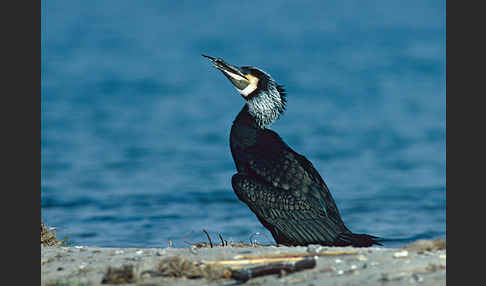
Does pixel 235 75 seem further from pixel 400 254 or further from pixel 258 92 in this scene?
pixel 400 254

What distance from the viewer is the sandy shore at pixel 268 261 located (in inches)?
239

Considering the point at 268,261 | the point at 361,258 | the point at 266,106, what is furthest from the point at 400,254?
the point at 266,106

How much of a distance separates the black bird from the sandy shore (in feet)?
4.81

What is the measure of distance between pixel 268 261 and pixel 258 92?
11.5 ft

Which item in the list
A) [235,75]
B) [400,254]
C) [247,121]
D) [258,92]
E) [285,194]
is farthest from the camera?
[235,75]

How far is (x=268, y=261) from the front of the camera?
6590mm

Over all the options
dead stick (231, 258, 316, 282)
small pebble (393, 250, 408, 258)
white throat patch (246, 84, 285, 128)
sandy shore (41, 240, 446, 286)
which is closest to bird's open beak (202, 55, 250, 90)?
white throat patch (246, 84, 285, 128)

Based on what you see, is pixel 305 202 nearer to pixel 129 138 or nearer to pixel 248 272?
pixel 248 272

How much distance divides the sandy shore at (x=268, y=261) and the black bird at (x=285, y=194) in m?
1.47

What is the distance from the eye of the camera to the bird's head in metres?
9.62

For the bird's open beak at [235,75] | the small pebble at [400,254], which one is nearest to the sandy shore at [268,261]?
the small pebble at [400,254]

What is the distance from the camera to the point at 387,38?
3406 cm

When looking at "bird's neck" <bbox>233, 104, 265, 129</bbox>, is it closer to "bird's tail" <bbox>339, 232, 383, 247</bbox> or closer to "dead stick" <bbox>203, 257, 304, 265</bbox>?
"bird's tail" <bbox>339, 232, 383, 247</bbox>

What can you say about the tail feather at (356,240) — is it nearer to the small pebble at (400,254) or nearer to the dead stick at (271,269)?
the small pebble at (400,254)
